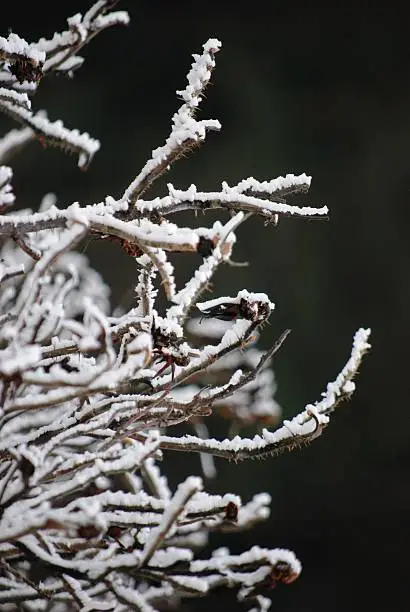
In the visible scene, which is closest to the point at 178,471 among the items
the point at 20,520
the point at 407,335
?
the point at 407,335

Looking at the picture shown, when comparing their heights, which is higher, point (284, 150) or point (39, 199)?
point (284, 150)

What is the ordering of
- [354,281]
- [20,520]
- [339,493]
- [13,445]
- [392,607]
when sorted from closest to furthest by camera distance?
[20,520]
[13,445]
[392,607]
[339,493]
[354,281]

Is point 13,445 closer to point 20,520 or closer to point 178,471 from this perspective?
point 20,520

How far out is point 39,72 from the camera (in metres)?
0.93

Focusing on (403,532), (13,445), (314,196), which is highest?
(314,196)

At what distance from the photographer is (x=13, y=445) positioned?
3.03 ft

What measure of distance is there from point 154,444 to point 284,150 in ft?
9.41

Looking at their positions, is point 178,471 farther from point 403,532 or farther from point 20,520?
point 20,520

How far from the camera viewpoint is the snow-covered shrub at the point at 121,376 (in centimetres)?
78

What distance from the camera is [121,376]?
76 cm

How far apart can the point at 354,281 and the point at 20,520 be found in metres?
2.79

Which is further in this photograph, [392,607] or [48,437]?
[392,607]

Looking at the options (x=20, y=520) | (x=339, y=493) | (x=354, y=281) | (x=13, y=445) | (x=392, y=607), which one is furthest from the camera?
(x=354, y=281)

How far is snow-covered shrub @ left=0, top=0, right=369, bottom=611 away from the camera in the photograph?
780mm
